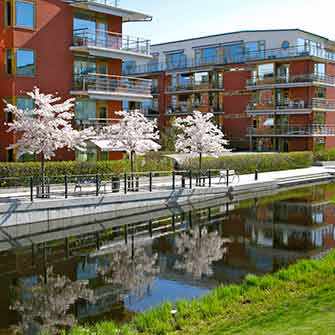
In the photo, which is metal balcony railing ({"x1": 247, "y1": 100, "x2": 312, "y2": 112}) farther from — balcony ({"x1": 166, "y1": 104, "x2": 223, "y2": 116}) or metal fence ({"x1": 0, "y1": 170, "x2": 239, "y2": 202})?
→ metal fence ({"x1": 0, "y1": 170, "x2": 239, "y2": 202})

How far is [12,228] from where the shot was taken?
2189 cm

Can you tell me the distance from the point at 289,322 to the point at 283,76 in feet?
168

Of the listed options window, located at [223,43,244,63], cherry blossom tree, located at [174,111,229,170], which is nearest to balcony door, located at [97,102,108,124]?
cherry blossom tree, located at [174,111,229,170]

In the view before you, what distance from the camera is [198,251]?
18781mm

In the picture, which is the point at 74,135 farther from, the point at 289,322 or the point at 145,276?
the point at 289,322

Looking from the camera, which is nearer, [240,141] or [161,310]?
[161,310]

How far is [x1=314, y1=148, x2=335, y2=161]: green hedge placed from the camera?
2205 inches

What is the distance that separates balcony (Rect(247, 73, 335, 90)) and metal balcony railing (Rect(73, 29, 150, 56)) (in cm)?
2139

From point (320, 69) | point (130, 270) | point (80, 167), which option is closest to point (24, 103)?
point (80, 167)

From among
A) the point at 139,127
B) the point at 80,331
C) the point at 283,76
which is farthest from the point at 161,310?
the point at 283,76

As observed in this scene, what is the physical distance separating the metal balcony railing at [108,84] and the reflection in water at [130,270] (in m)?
19.5

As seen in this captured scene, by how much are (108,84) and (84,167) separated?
8313 millimetres

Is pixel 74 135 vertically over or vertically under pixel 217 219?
over

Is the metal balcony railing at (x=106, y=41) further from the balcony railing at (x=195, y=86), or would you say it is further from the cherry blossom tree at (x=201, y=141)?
the balcony railing at (x=195, y=86)
